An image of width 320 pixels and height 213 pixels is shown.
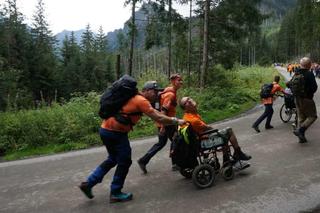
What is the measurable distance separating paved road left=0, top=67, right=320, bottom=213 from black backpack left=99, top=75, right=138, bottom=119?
1636 millimetres

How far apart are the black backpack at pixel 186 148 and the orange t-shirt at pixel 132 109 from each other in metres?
0.98

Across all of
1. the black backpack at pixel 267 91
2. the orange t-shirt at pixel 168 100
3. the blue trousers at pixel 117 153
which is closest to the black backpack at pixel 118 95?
the blue trousers at pixel 117 153

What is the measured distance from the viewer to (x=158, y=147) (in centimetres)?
770

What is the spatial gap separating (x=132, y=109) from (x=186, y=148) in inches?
51.8

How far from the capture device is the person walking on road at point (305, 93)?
355 inches

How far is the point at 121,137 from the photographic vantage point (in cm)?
612

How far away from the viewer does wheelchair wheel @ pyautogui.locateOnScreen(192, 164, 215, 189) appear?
6590 mm

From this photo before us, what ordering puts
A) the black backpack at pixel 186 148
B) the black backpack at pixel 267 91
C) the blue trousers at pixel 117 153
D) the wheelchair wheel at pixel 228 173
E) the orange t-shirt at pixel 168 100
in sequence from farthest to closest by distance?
1. the black backpack at pixel 267 91
2. the orange t-shirt at pixel 168 100
3. the wheelchair wheel at pixel 228 173
4. the black backpack at pixel 186 148
5. the blue trousers at pixel 117 153

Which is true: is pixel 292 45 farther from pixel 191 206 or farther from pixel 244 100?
pixel 191 206

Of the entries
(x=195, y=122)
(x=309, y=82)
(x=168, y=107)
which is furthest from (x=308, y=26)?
(x=195, y=122)

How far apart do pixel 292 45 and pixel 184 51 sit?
9508 centimetres

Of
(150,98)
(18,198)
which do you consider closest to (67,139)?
(18,198)

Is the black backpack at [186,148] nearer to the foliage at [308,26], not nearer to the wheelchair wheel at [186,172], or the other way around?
the wheelchair wheel at [186,172]

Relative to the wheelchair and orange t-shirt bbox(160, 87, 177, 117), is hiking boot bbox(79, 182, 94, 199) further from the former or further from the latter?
orange t-shirt bbox(160, 87, 177, 117)
